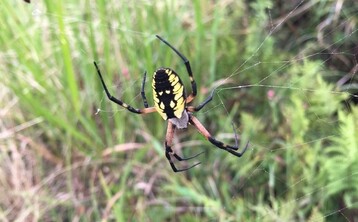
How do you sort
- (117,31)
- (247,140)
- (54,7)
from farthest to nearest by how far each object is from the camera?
1. (117,31)
2. (247,140)
3. (54,7)

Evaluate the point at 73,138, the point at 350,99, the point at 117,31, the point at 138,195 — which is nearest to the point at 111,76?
the point at 117,31

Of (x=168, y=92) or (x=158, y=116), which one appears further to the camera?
(x=158, y=116)

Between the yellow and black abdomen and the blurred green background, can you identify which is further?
the blurred green background

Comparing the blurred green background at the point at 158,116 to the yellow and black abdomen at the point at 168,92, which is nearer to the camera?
the yellow and black abdomen at the point at 168,92

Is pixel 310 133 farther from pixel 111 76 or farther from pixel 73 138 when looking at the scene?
pixel 73 138
